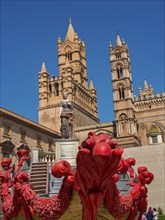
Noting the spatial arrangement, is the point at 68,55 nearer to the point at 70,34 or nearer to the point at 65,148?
the point at 70,34

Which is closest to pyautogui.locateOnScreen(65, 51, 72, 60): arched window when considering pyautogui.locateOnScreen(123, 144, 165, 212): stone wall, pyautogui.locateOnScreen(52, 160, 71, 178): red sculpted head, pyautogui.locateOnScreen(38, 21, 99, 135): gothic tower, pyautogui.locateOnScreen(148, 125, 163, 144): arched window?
pyautogui.locateOnScreen(38, 21, 99, 135): gothic tower

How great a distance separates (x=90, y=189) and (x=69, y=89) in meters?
47.0

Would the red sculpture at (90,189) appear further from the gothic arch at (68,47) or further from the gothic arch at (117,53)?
the gothic arch at (68,47)

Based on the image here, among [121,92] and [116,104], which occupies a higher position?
[121,92]

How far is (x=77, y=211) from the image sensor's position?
7.66ft

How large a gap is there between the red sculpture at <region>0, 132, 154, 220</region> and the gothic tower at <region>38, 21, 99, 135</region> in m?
45.1

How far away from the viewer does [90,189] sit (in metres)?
Result: 2.02

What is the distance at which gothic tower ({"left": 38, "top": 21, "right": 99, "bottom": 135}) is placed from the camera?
161 ft

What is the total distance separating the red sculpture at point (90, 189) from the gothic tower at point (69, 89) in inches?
1775

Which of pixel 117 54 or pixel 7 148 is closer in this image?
pixel 7 148

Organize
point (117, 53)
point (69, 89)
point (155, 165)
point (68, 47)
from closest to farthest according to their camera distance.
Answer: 1. point (155, 165)
2. point (117, 53)
3. point (69, 89)
4. point (68, 47)

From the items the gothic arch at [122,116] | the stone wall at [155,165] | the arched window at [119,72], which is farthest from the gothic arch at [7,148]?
the arched window at [119,72]

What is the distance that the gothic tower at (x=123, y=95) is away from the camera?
41.0 metres

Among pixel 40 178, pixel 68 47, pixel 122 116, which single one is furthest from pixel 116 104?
pixel 40 178
